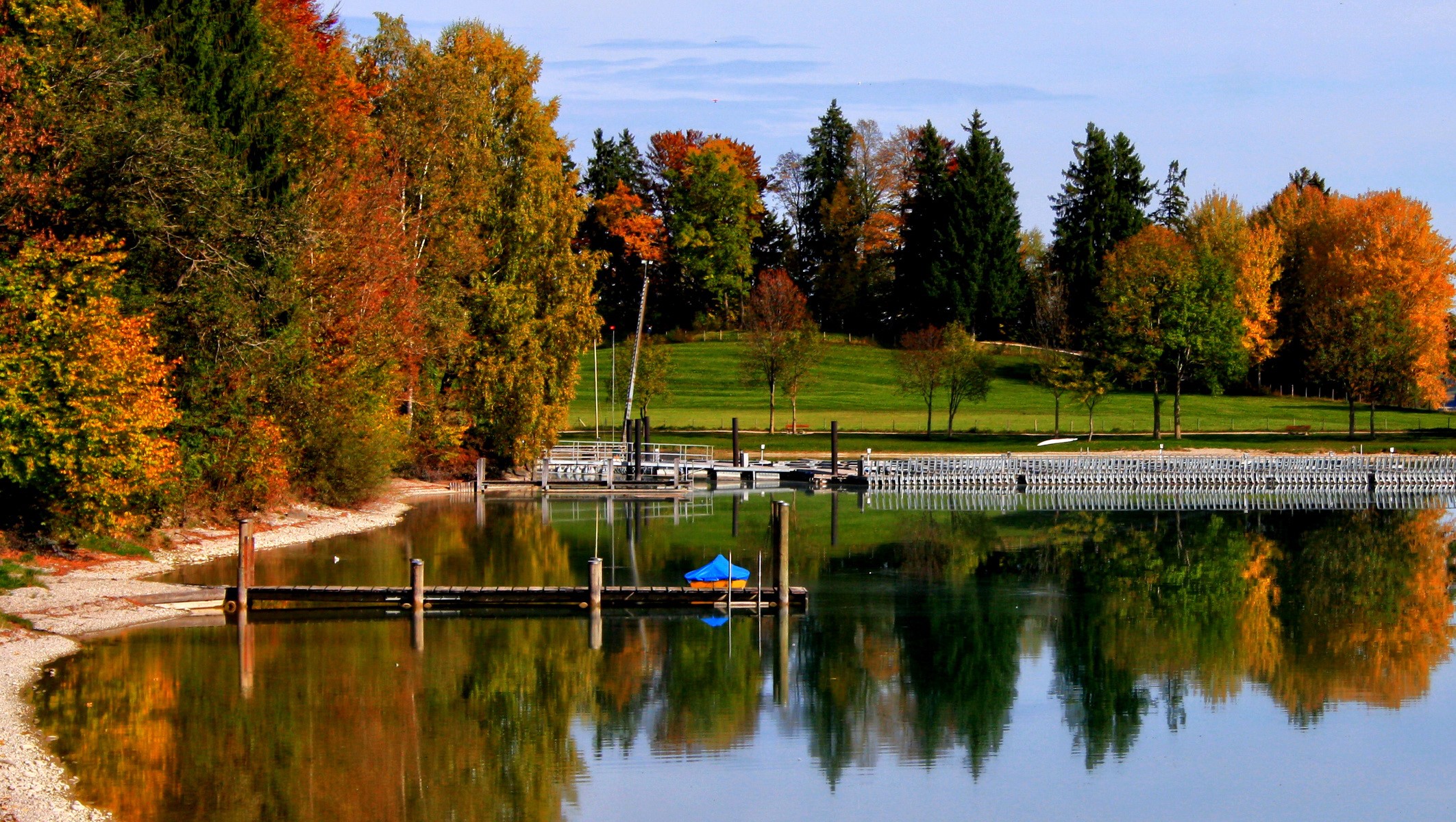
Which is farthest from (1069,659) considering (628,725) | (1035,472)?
(1035,472)

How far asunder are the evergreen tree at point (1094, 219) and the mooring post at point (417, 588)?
75919 millimetres

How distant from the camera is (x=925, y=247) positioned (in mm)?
98250

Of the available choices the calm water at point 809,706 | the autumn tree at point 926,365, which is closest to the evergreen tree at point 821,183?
the autumn tree at point 926,365

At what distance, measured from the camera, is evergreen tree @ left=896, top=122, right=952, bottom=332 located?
317 feet

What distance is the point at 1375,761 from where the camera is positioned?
18.6 metres

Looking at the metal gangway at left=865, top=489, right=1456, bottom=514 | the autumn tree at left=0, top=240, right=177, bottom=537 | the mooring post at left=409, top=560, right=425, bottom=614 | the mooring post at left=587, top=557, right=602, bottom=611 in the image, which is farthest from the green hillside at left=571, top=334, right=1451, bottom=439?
the mooring post at left=409, top=560, right=425, bottom=614

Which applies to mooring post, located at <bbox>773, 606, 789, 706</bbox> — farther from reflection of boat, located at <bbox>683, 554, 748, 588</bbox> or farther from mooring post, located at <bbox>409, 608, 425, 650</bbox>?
mooring post, located at <bbox>409, 608, 425, 650</bbox>

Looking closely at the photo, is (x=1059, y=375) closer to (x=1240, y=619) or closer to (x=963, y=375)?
(x=963, y=375)

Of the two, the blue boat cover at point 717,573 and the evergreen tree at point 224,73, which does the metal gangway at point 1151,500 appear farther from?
the evergreen tree at point 224,73

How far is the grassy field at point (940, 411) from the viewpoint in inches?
2776

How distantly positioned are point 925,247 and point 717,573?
74.0 meters

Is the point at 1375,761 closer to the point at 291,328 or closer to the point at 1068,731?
the point at 1068,731

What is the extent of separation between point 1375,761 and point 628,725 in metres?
9.65

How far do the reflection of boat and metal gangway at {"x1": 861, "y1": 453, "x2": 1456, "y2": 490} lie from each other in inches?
1208
